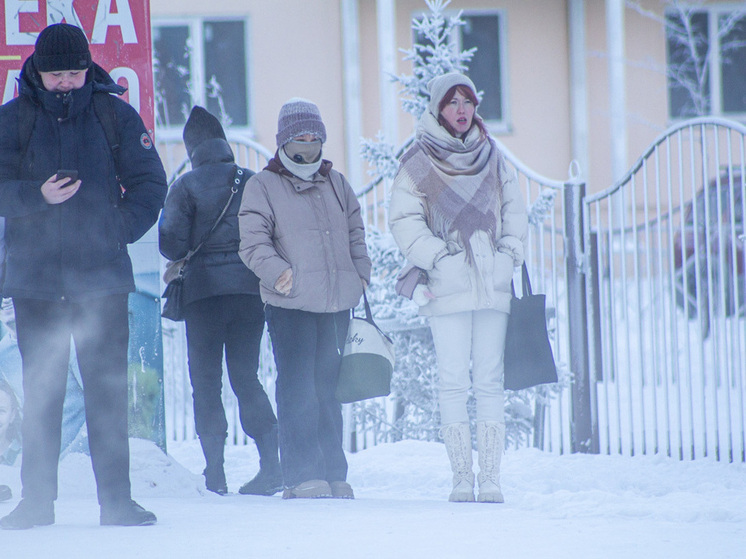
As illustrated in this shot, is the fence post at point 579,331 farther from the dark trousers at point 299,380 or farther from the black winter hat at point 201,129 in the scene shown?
the black winter hat at point 201,129

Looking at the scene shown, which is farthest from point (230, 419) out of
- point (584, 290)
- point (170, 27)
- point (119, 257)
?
point (170, 27)

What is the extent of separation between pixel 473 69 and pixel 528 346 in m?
9.88

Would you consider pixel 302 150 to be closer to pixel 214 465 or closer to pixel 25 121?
pixel 25 121

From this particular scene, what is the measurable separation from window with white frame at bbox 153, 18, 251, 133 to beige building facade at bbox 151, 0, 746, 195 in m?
0.01

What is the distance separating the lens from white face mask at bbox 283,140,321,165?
459 cm

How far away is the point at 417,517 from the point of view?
13.1ft

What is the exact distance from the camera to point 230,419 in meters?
7.53

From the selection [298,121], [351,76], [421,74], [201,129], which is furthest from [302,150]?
[351,76]

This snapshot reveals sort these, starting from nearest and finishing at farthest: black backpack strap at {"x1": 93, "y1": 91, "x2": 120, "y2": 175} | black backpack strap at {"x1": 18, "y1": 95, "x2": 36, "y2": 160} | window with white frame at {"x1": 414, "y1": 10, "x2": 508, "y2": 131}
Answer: black backpack strap at {"x1": 18, "y1": 95, "x2": 36, "y2": 160}, black backpack strap at {"x1": 93, "y1": 91, "x2": 120, "y2": 175}, window with white frame at {"x1": 414, "y1": 10, "x2": 508, "y2": 131}

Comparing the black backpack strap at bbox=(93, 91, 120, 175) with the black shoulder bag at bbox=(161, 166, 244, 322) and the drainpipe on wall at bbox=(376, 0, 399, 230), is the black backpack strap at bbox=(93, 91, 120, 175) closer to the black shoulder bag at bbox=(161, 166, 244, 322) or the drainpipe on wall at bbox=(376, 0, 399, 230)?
the black shoulder bag at bbox=(161, 166, 244, 322)

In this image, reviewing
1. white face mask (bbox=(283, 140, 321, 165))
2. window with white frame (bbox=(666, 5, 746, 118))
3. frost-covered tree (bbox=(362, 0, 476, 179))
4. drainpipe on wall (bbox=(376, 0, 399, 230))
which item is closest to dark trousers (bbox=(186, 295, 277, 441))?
white face mask (bbox=(283, 140, 321, 165))

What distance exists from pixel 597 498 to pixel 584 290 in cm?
195

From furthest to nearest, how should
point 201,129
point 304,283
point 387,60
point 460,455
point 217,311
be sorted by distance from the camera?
1. point 387,60
2. point 201,129
3. point 217,311
4. point 460,455
5. point 304,283

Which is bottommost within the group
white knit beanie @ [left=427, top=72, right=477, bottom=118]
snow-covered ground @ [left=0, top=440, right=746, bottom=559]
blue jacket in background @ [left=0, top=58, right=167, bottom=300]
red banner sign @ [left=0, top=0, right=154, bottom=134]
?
snow-covered ground @ [left=0, top=440, right=746, bottom=559]
